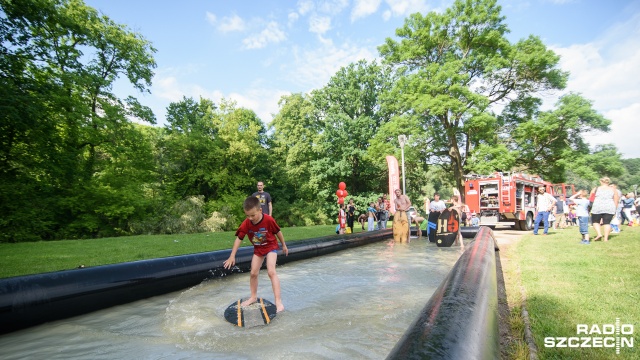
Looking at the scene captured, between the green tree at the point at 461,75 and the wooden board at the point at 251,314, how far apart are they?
59.3 feet

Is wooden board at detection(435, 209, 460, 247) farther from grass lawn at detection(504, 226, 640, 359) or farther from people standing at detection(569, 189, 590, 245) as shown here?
people standing at detection(569, 189, 590, 245)

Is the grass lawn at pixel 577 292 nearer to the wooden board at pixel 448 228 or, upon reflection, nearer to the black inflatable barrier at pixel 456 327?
the black inflatable barrier at pixel 456 327

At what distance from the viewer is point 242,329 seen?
10.1 feet

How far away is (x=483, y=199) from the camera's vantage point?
15398 millimetres

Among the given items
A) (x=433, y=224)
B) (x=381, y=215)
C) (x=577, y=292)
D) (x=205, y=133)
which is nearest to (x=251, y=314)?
(x=577, y=292)

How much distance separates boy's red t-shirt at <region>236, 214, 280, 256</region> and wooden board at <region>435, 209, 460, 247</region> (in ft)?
21.6

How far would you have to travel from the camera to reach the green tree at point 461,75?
61.9 feet

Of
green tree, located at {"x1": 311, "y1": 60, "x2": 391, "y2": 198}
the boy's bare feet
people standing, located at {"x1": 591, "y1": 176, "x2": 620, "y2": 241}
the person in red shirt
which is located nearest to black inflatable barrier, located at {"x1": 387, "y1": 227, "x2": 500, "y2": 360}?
the person in red shirt

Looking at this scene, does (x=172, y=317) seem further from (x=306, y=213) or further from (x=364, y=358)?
(x=306, y=213)

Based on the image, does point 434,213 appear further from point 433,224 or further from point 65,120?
point 65,120

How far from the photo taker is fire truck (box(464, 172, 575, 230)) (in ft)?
47.6

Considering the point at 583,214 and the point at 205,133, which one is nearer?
the point at 583,214

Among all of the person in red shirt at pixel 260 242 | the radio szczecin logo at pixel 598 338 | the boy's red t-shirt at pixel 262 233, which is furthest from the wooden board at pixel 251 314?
the radio szczecin logo at pixel 598 338

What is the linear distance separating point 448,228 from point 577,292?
16.8 feet
